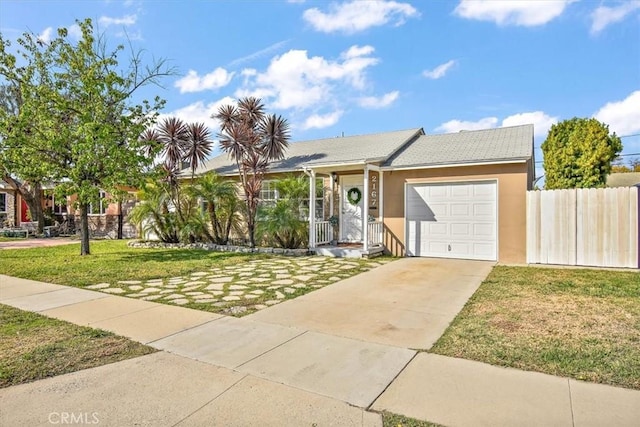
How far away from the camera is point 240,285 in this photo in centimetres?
718

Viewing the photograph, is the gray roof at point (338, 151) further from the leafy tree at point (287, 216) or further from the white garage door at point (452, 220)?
the white garage door at point (452, 220)

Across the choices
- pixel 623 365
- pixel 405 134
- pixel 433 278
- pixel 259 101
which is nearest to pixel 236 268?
pixel 433 278

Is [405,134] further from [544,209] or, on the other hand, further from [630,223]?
[630,223]

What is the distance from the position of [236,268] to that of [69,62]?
7.97 metres

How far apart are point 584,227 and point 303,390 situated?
9.35 meters

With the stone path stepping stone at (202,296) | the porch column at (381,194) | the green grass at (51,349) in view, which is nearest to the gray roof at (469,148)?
the porch column at (381,194)

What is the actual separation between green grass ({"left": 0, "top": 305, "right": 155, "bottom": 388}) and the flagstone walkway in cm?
150

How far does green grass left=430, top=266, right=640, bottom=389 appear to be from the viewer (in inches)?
137

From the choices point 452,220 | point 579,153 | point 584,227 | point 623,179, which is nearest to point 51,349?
point 452,220

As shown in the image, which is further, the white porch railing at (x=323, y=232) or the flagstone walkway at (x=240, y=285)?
the white porch railing at (x=323, y=232)

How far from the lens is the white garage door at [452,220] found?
10547 millimetres

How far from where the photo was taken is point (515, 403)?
282 centimetres

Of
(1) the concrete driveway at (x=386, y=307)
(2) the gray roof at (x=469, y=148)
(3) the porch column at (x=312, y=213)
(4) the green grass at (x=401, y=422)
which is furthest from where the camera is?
(3) the porch column at (x=312, y=213)

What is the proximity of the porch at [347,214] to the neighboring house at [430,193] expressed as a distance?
34 mm
